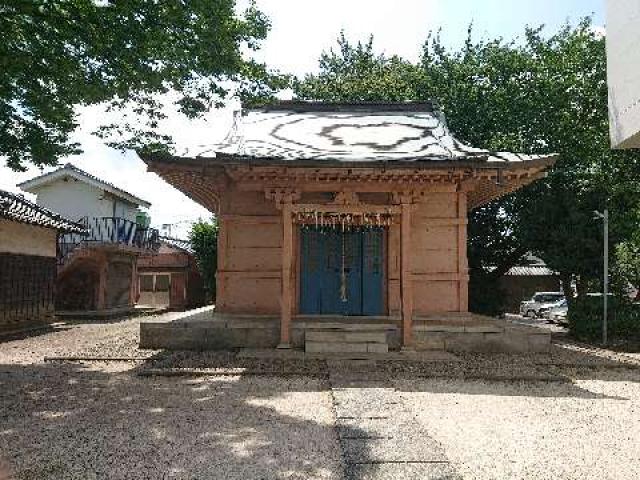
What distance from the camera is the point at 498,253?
66.7 feet

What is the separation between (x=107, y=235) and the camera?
25688 mm

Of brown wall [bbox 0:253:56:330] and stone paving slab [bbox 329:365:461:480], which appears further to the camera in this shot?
brown wall [bbox 0:253:56:330]

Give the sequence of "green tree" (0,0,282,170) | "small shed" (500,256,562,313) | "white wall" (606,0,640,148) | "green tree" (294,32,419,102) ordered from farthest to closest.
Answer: "small shed" (500,256,562,313) → "green tree" (294,32,419,102) → "green tree" (0,0,282,170) → "white wall" (606,0,640,148)

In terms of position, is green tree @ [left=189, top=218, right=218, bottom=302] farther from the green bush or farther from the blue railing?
the green bush

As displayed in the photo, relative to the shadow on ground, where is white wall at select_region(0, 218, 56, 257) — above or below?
above

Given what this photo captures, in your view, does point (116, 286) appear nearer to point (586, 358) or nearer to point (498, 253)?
point (498, 253)

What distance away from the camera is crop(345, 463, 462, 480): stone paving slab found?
383cm

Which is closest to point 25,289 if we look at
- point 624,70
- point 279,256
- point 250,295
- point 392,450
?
point 250,295

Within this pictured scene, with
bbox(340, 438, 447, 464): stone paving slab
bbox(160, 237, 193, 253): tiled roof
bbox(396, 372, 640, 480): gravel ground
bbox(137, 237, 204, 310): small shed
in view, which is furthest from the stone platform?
bbox(160, 237, 193, 253): tiled roof

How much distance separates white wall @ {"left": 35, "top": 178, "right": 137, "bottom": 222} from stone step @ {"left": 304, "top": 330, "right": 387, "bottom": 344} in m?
21.6

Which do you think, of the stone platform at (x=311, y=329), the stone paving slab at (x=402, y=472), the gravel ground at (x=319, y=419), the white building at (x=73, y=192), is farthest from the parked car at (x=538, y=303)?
the stone paving slab at (x=402, y=472)

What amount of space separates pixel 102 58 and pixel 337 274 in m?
6.63

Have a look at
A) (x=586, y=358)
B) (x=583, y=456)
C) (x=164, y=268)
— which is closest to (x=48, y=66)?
(x=583, y=456)

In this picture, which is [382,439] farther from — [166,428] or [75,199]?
[75,199]
